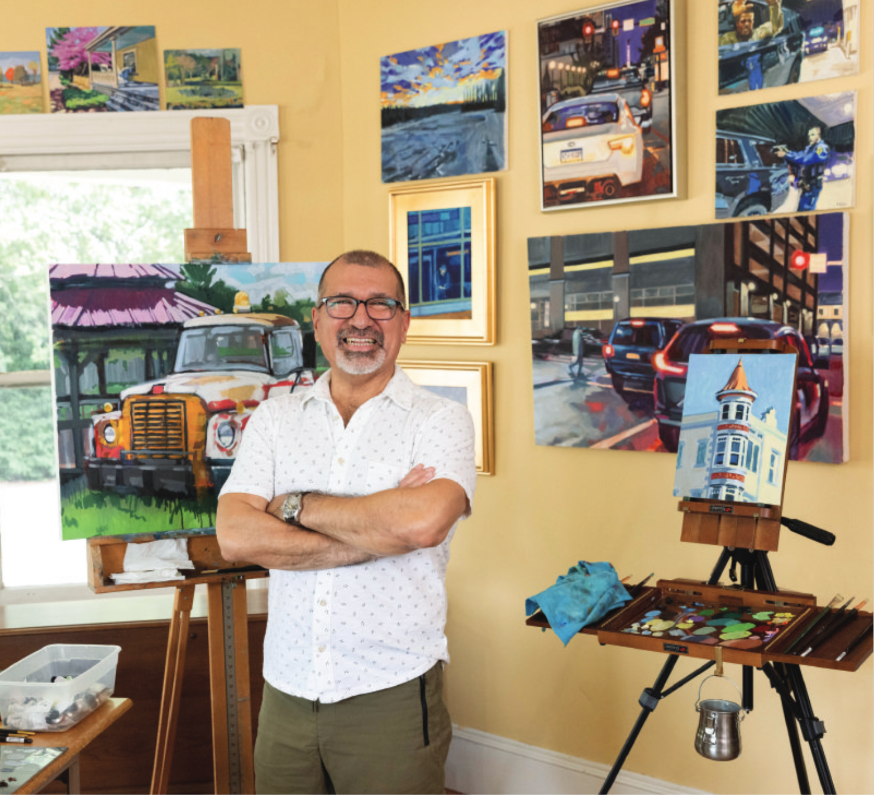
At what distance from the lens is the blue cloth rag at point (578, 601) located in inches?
77.6

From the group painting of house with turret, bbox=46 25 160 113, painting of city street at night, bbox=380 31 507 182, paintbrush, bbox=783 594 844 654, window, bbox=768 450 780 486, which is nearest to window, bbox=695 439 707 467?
window, bbox=768 450 780 486

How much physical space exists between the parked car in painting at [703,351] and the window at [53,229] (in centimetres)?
145

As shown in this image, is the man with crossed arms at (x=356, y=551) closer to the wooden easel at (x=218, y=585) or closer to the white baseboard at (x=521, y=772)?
the wooden easel at (x=218, y=585)

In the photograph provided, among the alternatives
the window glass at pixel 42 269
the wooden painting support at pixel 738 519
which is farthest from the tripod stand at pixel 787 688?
the window glass at pixel 42 269

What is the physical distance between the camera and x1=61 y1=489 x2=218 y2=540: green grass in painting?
2328 mm

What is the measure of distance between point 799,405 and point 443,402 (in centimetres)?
104

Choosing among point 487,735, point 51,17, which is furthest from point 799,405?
point 51,17

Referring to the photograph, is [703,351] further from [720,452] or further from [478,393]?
[478,393]

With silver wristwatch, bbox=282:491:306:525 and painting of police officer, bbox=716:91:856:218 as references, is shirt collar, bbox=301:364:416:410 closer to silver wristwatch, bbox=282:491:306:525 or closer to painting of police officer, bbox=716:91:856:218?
silver wristwatch, bbox=282:491:306:525

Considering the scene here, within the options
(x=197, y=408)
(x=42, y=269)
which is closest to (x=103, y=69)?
(x=42, y=269)

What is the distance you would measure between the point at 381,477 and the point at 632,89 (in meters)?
1.47

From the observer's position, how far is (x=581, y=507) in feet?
9.43

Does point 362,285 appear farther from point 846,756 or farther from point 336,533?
point 846,756

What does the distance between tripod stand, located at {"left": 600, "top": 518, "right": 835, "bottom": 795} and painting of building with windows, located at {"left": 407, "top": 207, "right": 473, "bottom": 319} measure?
4.31 ft
